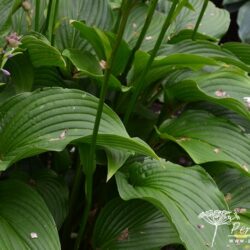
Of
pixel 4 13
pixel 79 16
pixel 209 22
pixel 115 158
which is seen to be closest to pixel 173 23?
pixel 209 22

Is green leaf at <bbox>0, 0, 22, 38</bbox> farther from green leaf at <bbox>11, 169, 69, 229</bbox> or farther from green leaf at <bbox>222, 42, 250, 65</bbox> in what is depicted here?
green leaf at <bbox>222, 42, 250, 65</bbox>

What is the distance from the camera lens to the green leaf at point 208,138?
4.98 ft

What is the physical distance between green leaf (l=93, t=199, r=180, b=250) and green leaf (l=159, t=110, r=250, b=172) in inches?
8.2

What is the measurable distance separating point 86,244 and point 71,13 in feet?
2.66

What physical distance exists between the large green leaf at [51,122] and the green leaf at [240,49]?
813 mm

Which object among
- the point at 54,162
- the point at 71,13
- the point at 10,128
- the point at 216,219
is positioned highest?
the point at 71,13

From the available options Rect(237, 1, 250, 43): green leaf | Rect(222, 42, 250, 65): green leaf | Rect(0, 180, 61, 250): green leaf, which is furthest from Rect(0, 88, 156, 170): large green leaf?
Rect(237, 1, 250, 43): green leaf

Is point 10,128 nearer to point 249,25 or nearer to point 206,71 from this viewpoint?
point 206,71

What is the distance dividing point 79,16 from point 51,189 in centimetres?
69

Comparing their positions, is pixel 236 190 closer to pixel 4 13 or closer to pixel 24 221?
pixel 24 221

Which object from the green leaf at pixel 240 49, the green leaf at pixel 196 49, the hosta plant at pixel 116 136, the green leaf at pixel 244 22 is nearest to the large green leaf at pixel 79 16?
the hosta plant at pixel 116 136

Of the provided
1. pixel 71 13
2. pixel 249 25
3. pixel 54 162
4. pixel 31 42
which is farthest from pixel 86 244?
pixel 249 25

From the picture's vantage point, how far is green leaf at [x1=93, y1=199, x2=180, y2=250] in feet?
4.90

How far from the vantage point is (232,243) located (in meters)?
1.36
